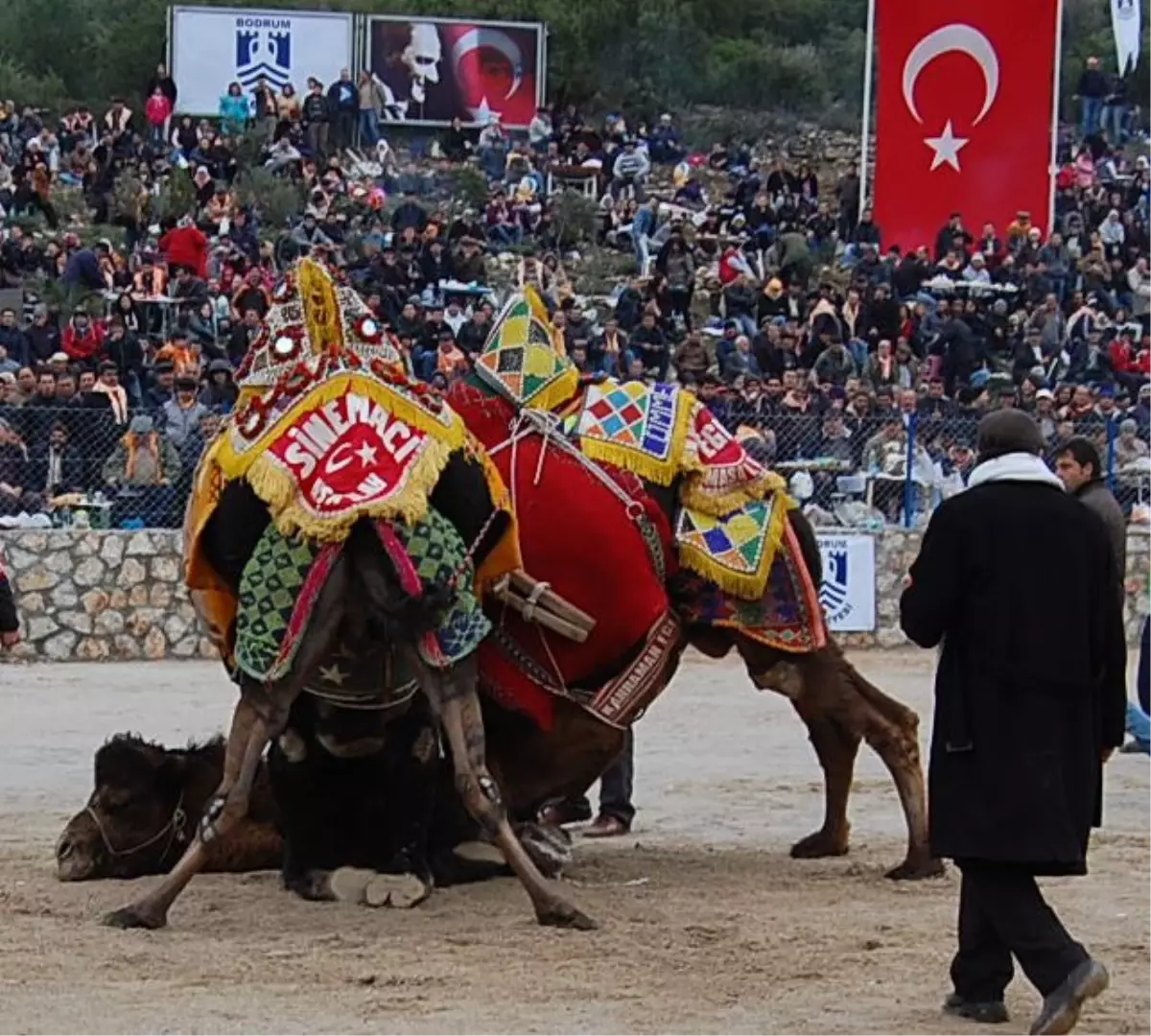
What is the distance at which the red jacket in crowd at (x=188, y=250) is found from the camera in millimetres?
29156

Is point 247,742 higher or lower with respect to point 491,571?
lower

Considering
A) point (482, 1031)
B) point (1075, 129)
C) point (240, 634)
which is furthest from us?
point (1075, 129)

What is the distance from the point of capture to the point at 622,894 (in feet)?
30.2

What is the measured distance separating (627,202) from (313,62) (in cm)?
673

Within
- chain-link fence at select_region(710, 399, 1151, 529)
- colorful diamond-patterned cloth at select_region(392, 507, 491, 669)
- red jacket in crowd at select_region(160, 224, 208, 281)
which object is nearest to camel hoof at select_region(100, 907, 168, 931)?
colorful diamond-patterned cloth at select_region(392, 507, 491, 669)

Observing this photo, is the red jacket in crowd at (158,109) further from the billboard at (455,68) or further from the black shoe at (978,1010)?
the black shoe at (978,1010)

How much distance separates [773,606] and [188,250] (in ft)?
66.7

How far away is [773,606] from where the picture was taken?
9.79 meters

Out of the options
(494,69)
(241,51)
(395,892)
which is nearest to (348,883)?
(395,892)

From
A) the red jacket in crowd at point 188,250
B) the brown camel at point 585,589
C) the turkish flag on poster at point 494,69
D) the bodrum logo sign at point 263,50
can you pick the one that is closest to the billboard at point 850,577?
the brown camel at point 585,589

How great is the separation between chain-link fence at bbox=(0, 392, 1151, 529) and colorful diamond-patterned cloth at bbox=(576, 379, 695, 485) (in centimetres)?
799

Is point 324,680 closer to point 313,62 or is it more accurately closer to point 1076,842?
point 1076,842

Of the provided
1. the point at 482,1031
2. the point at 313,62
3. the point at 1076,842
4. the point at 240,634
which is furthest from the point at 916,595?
the point at 313,62

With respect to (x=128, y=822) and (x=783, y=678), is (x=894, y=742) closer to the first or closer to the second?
(x=783, y=678)
